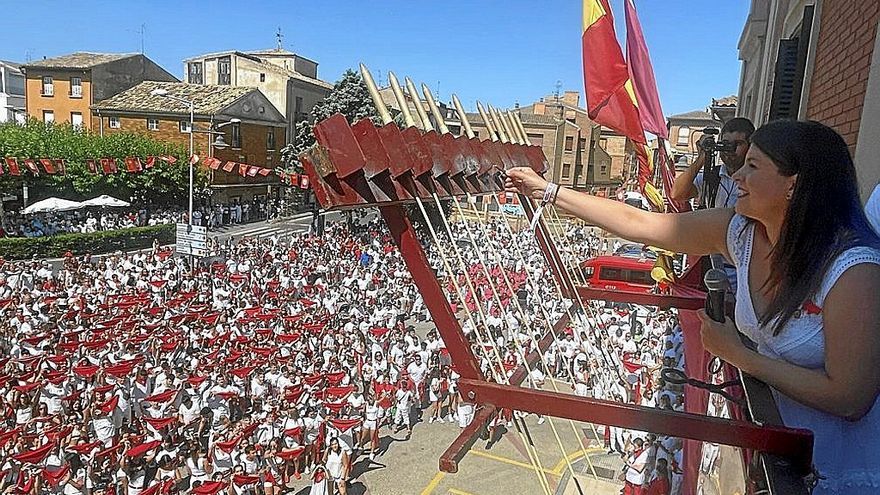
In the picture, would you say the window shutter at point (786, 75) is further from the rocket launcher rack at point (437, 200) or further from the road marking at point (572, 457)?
the rocket launcher rack at point (437, 200)

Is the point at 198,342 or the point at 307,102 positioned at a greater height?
the point at 307,102

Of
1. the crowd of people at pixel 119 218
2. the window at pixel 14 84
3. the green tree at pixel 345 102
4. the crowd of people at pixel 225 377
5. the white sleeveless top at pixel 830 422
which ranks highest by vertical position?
the window at pixel 14 84

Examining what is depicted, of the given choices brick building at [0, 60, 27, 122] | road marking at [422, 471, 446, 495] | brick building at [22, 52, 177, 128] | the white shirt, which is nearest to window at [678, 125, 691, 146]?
brick building at [22, 52, 177, 128]

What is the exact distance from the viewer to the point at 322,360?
12047 millimetres

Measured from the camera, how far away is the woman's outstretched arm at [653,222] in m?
2.19

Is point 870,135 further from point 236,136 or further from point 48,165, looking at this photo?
point 236,136

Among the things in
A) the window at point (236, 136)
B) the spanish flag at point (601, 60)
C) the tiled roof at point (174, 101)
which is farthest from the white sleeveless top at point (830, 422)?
the window at point (236, 136)

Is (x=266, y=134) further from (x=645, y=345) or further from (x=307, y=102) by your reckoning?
(x=645, y=345)

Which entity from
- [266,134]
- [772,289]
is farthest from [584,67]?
[266,134]

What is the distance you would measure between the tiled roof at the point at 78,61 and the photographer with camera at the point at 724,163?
150 ft

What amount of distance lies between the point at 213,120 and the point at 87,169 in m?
7.62

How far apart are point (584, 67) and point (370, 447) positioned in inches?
310

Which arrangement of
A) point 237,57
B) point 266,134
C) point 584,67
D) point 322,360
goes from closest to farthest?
point 584,67 < point 322,360 < point 266,134 < point 237,57

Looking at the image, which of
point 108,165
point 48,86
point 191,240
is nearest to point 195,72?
point 48,86
